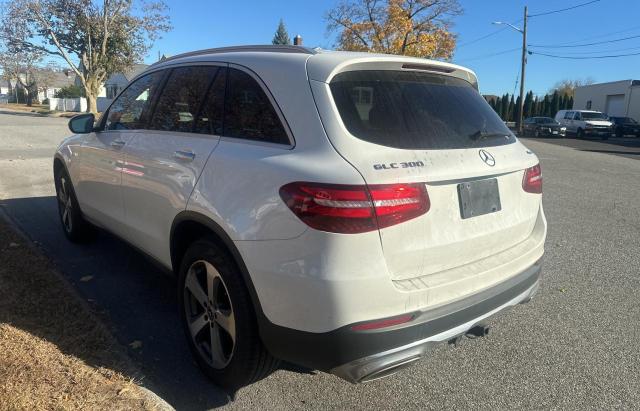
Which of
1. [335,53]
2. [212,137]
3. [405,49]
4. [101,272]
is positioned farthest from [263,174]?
[405,49]

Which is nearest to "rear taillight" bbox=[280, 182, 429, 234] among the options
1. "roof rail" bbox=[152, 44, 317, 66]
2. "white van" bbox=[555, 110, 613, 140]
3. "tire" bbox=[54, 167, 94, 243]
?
"roof rail" bbox=[152, 44, 317, 66]

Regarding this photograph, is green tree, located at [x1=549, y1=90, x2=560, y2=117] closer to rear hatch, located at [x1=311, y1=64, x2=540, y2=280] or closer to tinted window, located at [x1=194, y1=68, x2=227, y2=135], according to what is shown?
rear hatch, located at [x1=311, y1=64, x2=540, y2=280]

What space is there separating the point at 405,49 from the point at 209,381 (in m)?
36.0

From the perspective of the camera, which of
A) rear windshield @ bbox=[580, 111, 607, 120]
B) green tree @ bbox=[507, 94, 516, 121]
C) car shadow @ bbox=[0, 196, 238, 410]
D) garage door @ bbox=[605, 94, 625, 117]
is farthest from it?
green tree @ bbox=[507, 94, 516, 121]

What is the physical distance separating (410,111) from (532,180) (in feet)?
3.11

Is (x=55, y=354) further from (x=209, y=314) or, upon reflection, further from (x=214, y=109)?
(x=214, y=109)

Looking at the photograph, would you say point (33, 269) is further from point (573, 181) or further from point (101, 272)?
point (573, 181)

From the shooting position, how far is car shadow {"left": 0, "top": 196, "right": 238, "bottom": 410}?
289 centimetres

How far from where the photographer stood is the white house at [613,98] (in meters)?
44.3

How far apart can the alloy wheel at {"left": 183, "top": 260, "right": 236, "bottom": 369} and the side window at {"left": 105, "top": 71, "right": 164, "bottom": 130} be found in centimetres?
140

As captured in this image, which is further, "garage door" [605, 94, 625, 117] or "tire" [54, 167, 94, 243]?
"garage door" [605, 94, 625, 117]

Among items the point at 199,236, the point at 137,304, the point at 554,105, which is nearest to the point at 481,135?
the point at 199,236

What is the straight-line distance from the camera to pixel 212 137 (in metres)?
2.94

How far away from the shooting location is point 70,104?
59.1 metres
